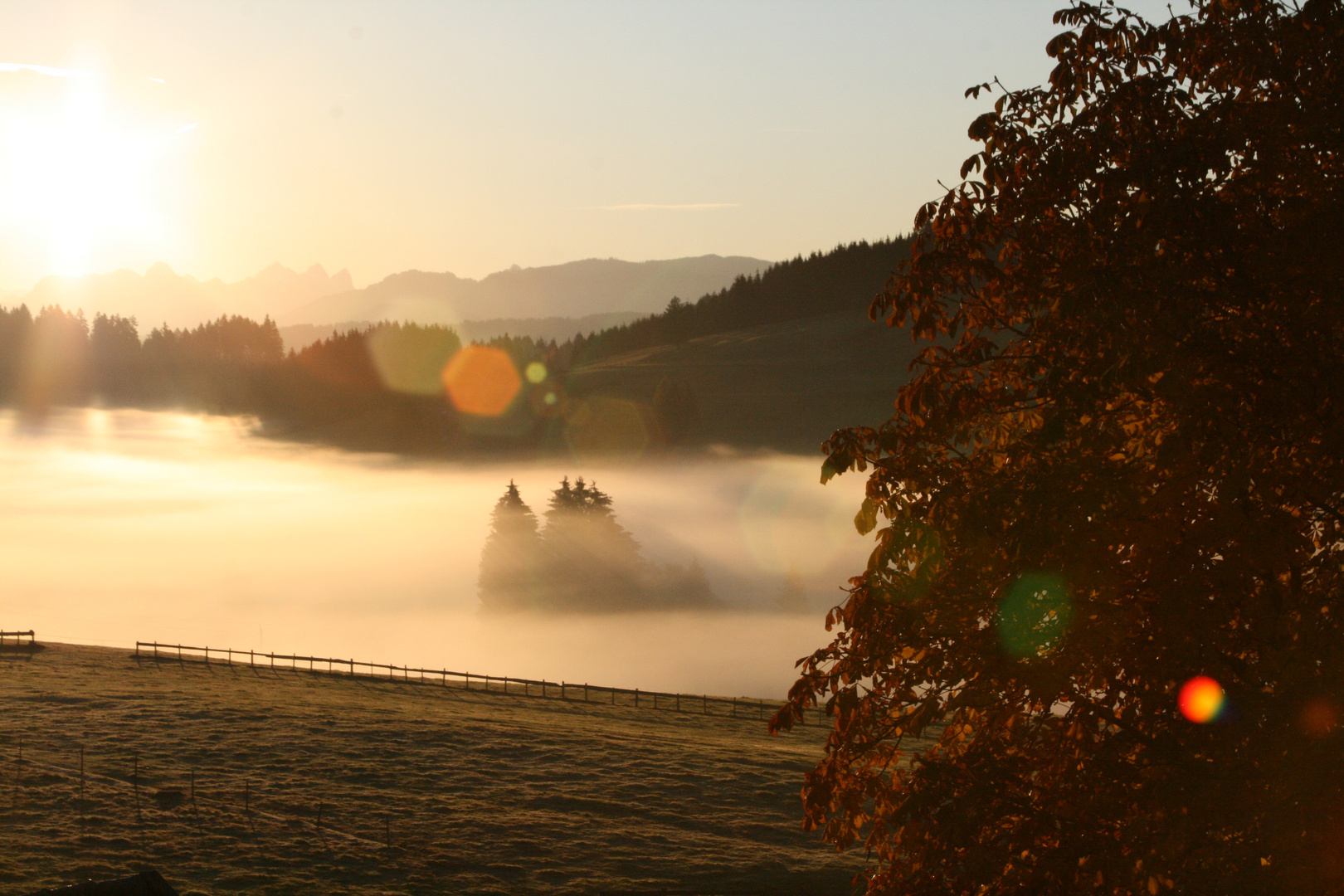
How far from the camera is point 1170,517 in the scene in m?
8.35

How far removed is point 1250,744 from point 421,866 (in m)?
24.7

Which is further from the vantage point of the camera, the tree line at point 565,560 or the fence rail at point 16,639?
the tree line at point 565,560

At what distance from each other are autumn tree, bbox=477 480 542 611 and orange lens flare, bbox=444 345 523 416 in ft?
243

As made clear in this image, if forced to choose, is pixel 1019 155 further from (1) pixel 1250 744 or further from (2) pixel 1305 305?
(1) pixel 1250 744

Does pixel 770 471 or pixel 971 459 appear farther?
pixel 770 471

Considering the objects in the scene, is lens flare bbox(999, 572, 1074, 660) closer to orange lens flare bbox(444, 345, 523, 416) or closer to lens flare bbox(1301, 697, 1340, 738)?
lens flare bbox(1301, 697, 1340, 738)

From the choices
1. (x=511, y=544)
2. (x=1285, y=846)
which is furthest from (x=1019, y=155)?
(x=511, y=544)

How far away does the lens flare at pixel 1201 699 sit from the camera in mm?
8016

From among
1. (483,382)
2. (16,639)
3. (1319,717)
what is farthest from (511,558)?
(1319,717)

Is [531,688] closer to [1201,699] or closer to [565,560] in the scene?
[565,560]

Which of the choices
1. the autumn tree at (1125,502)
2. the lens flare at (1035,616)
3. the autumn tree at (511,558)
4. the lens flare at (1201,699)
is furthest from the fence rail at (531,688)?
the lens flare at (1201,699)

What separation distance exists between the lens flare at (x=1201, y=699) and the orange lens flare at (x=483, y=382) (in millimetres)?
173900

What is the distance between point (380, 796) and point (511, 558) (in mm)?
70739

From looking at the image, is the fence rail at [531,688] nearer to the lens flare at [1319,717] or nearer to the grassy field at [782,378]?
the lens flare at [1319,717]
